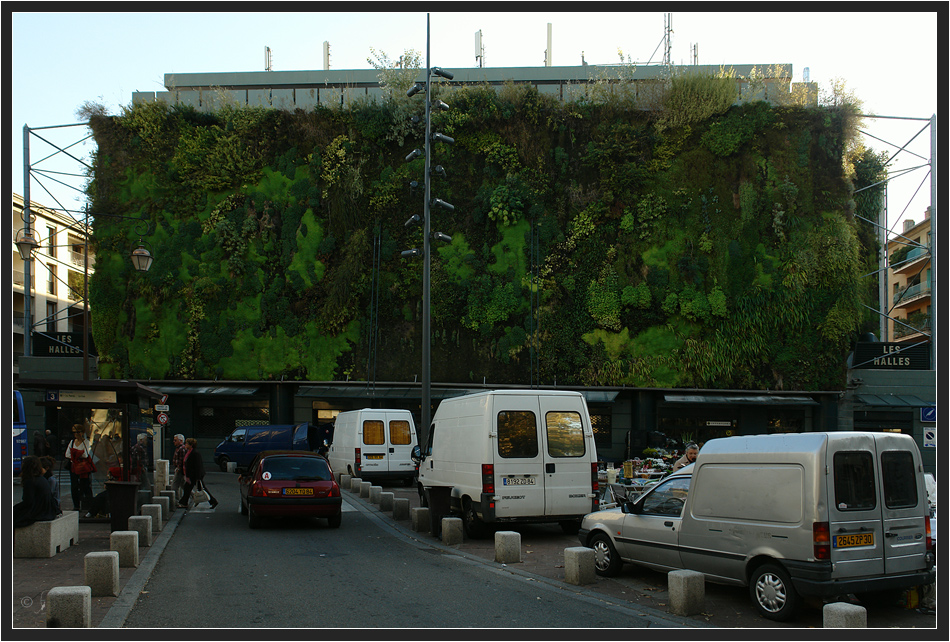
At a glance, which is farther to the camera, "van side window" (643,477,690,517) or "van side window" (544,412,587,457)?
"van side window" (544,412,587,457)

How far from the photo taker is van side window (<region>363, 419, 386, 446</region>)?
2189 centimetres

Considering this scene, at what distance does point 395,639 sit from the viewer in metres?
5.22

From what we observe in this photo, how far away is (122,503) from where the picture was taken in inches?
489

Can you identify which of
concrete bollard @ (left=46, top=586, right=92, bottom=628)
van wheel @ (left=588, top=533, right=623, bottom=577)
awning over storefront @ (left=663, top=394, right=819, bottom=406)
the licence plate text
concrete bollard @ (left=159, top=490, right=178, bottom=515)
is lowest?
concrete bollard @ (left=159, top=490, right=178, bottom=515)

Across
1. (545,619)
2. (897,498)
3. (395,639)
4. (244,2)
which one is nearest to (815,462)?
(897,498)

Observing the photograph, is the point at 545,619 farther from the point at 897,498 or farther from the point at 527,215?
the point at 527,215

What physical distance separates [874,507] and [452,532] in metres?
6.68

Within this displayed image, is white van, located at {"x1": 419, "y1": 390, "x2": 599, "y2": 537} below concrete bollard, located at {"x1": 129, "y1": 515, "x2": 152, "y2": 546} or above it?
above

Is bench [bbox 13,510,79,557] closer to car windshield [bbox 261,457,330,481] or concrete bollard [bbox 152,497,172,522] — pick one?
car windshield [bbox 261,457,330,481]

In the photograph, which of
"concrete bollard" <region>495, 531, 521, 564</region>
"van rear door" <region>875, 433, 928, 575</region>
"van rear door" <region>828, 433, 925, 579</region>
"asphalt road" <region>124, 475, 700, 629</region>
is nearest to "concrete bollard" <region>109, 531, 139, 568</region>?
"asphalt road" <region>124, 475, 700, 629</region>

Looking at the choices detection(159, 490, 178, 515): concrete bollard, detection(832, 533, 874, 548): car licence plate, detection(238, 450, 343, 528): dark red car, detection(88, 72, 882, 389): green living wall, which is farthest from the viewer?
detection(88, 72, 882, 389): green living wall

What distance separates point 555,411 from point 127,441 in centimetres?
796

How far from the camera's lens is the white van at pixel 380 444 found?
71.6ft

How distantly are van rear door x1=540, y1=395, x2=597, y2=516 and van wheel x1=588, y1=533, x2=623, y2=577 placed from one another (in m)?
2.53
